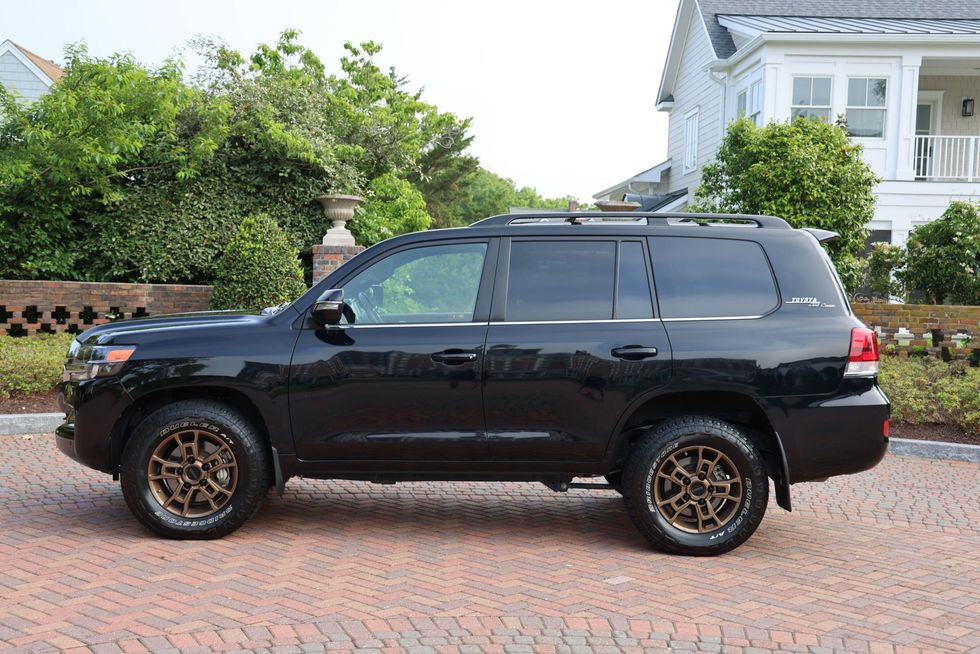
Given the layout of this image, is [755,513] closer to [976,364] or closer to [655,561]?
[655,561]

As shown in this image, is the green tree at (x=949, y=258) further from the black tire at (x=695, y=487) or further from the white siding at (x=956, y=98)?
the black tire at (x=695, y=487)

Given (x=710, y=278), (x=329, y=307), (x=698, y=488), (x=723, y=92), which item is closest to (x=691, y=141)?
(x=723, y=92)

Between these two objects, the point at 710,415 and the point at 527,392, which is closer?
the point at 527,392

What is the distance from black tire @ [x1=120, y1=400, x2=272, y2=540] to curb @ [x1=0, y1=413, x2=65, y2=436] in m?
4.56

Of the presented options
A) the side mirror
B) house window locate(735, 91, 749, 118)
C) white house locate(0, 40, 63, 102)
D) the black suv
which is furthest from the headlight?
white house locate(0, 40, 63, 102)

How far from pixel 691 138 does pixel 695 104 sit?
0.94 m

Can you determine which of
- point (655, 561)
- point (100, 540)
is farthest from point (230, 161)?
point (655, 561)

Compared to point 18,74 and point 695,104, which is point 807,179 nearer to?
point 695,104

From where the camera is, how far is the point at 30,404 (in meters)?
10.6

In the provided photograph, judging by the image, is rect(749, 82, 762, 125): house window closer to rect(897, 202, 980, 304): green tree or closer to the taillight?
rect(897, 202, 980, 304): green tree

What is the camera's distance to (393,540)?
6195 millimetres

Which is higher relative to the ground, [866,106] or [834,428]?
[866,106]

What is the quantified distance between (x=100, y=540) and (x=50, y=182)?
1054 cm

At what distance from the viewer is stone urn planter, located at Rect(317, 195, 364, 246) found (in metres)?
15.4
